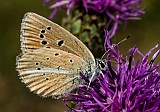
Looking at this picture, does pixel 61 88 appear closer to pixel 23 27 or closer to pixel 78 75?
pixel 78 75

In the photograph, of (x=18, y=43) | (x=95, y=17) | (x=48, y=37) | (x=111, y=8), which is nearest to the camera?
(x=48, y=37)

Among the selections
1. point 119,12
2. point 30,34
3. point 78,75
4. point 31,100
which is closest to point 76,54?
point 78,75

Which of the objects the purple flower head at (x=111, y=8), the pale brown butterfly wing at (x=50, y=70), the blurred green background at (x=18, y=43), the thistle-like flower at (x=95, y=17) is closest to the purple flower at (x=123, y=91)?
the pale brown butterfly wing at (x=50, y=70)

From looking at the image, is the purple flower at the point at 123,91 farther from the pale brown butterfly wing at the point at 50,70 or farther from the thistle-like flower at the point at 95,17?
the thistle-like flower at the point at 95,17

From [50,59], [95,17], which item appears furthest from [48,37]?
[95,17]

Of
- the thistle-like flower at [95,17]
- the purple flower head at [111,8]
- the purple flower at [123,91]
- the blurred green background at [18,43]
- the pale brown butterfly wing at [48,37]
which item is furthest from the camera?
the blurred green background at [18,43]

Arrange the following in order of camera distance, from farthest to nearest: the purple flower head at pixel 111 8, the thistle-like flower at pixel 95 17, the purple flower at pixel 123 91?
the purple flower head at pixel 111 8 < the thistle-like flower at pixel 95 17 < the purple flower at pixel 123 91

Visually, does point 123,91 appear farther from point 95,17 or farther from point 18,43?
point 18,43
